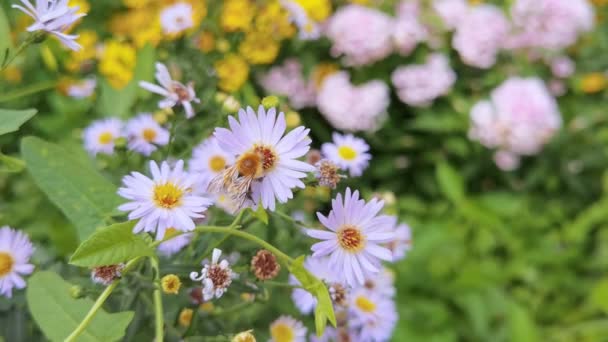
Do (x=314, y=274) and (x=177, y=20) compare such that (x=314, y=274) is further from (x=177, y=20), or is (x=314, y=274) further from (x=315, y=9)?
(x=315, y=9)

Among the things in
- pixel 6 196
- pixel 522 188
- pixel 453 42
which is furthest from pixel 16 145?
pixel 522 188

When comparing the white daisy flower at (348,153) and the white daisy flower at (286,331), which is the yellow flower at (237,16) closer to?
the white daisy flower at (348,153)

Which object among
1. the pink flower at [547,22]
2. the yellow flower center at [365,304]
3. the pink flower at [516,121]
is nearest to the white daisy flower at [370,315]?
the yellow flower center at [365,304]

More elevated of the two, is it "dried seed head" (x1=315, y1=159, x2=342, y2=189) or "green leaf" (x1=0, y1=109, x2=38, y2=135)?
"dried seed head" (x1=315, y1=159, x2=342, y2=189)

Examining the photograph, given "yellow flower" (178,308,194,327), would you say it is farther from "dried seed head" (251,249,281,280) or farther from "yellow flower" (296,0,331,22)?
"yellow flower" (296,0,331,22)

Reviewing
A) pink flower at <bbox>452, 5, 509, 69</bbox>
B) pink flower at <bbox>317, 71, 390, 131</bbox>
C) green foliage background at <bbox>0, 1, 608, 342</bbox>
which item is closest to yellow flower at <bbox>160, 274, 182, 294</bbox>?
green foliage background at <bbox>0, 1, 608, 342</bbox>

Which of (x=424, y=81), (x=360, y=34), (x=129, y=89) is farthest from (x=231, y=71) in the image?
(x=424, y=81)
